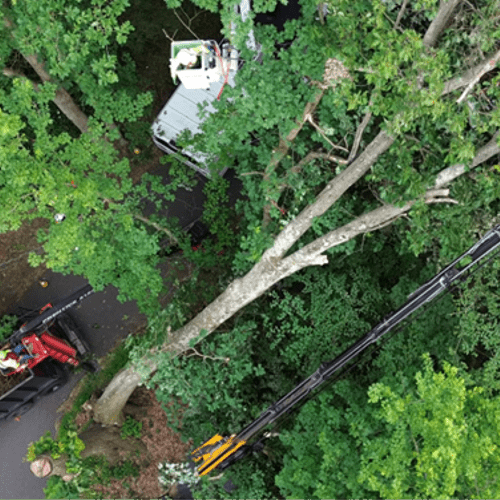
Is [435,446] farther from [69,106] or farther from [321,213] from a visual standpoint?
[69,106]

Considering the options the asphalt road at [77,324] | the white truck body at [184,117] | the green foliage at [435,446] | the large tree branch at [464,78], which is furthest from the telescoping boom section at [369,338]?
the white truck body at [184,117]

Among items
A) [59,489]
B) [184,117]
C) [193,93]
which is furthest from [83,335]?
[193,93]

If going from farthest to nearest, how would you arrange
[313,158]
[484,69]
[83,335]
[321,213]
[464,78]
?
[83,335]
[313,158]
[321,213]
[464,78]
[484,69]

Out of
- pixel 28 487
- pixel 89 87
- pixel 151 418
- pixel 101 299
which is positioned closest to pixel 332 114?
pixel 89 87

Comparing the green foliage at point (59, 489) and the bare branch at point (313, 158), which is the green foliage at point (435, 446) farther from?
the green foliage at point (59, 489)

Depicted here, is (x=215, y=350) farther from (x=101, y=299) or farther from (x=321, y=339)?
(x=101, y=299)

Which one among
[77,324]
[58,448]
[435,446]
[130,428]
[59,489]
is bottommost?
[435,446]

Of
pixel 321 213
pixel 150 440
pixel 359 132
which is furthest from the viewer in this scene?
pixel 150 440

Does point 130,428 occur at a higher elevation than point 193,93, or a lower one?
lower
